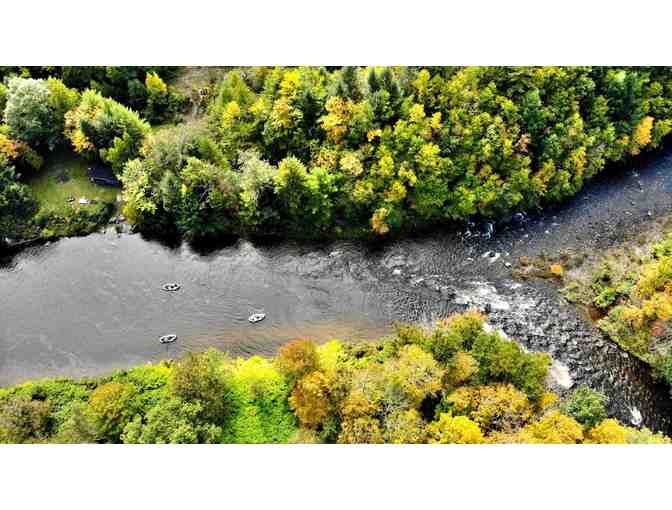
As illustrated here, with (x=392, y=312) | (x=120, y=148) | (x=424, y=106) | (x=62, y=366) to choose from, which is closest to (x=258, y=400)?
(x=392, y=312)

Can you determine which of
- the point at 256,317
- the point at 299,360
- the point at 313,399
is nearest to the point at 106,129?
the point at 256,317

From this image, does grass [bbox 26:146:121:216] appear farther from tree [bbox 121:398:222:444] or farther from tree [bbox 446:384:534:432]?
tree [bbox 446:384:534:432]

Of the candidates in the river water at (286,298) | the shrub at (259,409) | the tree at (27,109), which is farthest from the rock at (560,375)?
the tree at (27,109)

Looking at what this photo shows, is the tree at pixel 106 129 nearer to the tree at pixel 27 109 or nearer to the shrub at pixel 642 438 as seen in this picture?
the tree at pixel 27 109

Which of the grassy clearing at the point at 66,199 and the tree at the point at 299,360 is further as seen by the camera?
the grassy clearing at the point at 66,199

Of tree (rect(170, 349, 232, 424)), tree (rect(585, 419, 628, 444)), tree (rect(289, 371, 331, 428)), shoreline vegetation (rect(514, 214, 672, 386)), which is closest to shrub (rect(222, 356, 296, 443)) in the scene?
tree (rect(170, 349, 232, 424))

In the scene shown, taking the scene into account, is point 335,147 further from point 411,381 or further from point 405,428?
point 405,428

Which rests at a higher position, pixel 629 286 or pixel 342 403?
pixel 629 286
